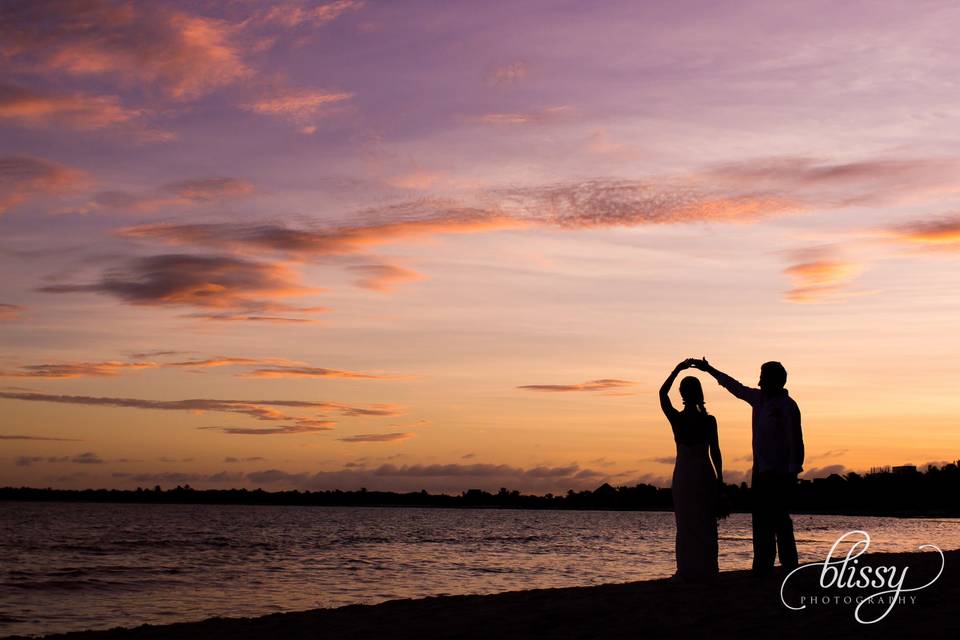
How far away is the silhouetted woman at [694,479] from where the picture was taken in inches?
410

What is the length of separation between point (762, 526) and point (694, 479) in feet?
2.92

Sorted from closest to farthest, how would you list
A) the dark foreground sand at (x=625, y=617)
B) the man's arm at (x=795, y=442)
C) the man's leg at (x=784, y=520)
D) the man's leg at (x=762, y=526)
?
the dark foreground sand at (x=625, y=617) → the man's arm at (x=795, y=442) → the man's leg at (x=784, y=520) → the man's leg at (x=762, y=526)

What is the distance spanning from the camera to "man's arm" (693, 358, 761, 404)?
1003cm

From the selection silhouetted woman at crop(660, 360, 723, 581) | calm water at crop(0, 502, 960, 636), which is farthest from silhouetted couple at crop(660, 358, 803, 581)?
calm water at crop(0, 502, 960, 636)

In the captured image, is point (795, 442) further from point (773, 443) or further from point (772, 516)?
point (772, 516)

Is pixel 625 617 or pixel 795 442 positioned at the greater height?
pixel 795 442

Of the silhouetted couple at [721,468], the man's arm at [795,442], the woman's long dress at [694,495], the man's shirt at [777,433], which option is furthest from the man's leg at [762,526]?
the woman's long dress at [694,495]

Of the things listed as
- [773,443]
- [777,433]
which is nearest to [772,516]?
[773,443]

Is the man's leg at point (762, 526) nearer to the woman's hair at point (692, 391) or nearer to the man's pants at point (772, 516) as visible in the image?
the man's pants at point (772, 516)

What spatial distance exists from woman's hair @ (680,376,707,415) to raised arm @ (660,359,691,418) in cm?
12

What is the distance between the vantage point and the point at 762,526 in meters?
10.4

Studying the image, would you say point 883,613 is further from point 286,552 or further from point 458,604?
point 286,552

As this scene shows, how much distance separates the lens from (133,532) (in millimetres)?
78125

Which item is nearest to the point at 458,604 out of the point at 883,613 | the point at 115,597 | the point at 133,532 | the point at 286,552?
the point at 883,613
